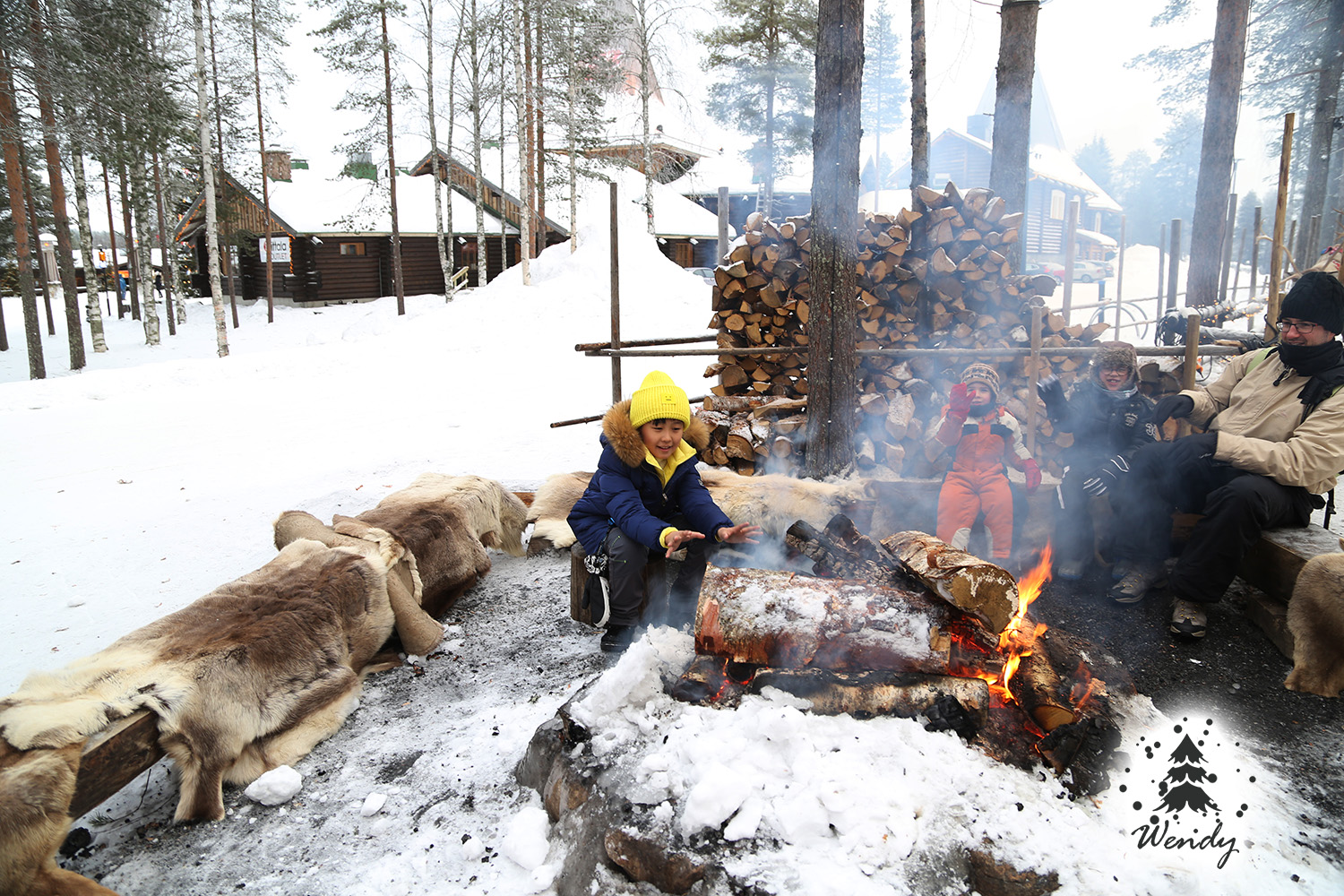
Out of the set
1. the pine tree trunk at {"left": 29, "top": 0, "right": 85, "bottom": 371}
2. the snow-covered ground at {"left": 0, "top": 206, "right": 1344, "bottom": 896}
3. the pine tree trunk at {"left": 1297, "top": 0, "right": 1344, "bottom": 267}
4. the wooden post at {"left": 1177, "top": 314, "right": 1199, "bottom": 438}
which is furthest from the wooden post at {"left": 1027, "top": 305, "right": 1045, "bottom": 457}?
the pine tree trunk at {"left": 29, "top": 0, "right": 85, "bottom": 371}

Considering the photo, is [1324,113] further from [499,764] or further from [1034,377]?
[499,764]

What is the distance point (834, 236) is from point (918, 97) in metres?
8.53

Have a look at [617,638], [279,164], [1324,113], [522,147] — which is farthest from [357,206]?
[1324,113]

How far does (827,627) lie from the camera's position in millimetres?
2533

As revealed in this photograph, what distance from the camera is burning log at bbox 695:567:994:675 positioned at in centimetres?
248

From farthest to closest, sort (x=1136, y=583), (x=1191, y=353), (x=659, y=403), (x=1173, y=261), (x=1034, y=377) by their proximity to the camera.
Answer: (x=1173, y=261), (x=1034, y=377), (x=1191, y=353), (x=1136, y=583), (x=659, y=403)

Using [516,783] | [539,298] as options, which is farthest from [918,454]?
[539,298]

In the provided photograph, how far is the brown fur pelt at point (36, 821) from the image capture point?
6.29 ft

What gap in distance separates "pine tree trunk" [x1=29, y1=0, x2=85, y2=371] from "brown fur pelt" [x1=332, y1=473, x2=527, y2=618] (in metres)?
12.4

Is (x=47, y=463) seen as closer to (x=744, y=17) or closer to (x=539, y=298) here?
(x=539, y=298)

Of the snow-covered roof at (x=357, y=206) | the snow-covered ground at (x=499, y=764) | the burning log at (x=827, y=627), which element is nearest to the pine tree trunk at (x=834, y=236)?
the snow-covered ground at (x=499, y=764)

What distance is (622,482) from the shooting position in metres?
3.53

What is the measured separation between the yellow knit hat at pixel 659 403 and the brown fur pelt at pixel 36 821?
2377 millimetres

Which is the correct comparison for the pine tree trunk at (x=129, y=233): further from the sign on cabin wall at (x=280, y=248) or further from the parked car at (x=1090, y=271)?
the parked car at (x=1090, y=271)
